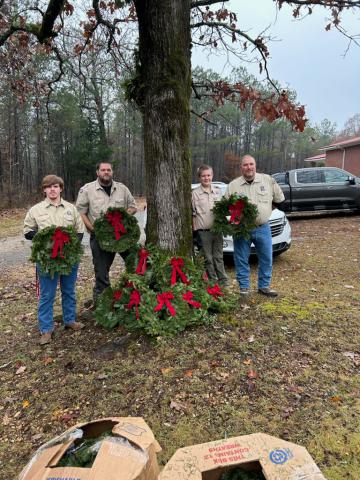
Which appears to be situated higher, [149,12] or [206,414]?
[149,12]

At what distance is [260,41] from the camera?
4.93m

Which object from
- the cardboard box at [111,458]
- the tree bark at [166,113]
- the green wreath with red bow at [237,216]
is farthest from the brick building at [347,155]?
the cardboard box at [111,458]

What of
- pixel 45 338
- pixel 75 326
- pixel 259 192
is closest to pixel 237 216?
pixel 259 192

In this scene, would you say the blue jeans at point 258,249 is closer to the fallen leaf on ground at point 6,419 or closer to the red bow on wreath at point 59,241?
the red bow on wreath at point 59,241

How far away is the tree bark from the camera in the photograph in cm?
385

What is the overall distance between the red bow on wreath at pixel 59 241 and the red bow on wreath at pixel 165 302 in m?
1.11

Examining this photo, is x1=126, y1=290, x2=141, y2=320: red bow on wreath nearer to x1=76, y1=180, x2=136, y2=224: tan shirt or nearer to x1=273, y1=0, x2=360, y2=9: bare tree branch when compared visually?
x1=76, y1=180, x2=136, y2=224: tan shirt

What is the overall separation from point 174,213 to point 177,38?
178 cm

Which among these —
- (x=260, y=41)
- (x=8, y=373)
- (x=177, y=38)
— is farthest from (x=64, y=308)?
(x=260, y=41)

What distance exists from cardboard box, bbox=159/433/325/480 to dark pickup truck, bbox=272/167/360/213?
12236 mm

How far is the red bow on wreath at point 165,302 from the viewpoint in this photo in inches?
149

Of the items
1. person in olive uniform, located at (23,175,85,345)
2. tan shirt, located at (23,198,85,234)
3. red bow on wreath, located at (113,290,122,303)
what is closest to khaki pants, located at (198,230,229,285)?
red bow on wreath, located at (113,290,122,303)

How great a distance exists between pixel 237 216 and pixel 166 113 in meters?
1.51

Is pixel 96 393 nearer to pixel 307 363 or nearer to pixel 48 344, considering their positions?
pixel 48 344
